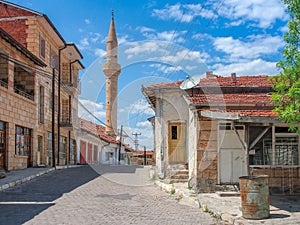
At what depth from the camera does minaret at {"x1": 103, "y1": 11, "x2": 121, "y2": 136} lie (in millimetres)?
44500

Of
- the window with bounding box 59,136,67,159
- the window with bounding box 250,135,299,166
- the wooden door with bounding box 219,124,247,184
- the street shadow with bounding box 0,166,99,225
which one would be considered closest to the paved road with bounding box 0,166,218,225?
the street shadow with bounding box 0,166,99,225

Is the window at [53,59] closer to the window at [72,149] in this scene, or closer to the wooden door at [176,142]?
the window at [72,149]

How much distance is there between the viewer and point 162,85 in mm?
17859

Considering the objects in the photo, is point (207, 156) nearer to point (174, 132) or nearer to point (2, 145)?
point (174, 132)

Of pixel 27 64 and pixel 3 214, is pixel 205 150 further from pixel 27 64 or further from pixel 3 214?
pixel 27 64

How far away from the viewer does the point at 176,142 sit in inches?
699

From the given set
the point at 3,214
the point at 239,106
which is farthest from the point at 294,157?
the point at 3,214

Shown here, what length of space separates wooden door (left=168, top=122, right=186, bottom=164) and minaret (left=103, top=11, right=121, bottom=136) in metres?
26.8

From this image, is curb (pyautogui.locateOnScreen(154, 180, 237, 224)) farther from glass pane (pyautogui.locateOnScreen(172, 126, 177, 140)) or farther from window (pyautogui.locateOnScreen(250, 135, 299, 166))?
window (pyautogui.locateOnScreen(250, 135, 299, 166))

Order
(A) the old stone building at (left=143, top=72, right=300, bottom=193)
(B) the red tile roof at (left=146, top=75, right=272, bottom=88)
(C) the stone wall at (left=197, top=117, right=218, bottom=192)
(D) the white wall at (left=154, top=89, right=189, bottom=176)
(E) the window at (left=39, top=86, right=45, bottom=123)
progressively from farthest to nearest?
1. (E) the window at (left=39, top=86, right=45, bottom=123)
2. (D) the white wall at (left=154, top=89, right=189, bottom=176)
3. (B) the red tile roof at (left=146, top=75, right=272, bottom=88)
4. (C) the stone wall at (left=197, top=117, right=218, bottom=192)
5. (A) the old stone building at (left=143, top=72, right=300, bottom=193)

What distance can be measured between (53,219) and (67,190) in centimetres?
490

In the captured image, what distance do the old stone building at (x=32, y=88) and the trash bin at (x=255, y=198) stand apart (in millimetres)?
12185

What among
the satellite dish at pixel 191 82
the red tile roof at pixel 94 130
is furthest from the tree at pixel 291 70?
the red tile roof at pixel 94 130

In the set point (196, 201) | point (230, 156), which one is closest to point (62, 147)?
point (230, 156)
